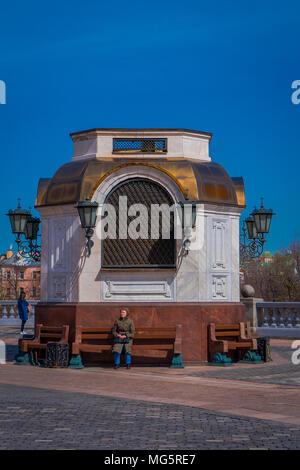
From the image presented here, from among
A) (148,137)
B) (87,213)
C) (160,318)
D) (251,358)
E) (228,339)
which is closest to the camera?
(87,213)

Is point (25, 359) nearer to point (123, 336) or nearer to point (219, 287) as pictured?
point (123, 336)

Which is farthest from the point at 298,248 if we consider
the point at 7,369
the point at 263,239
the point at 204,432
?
the point at 204,432

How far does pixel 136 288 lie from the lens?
17.3 metres

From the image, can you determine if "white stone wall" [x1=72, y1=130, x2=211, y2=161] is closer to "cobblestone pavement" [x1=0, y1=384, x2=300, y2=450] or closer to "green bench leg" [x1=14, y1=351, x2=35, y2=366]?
"green bench leg" [x1=14, y1=351, x2=35, y2=366]

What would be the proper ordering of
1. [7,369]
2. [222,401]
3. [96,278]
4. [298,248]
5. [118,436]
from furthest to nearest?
[298,248] → [96,278] → [7,369] → [222,401] → [118,436]

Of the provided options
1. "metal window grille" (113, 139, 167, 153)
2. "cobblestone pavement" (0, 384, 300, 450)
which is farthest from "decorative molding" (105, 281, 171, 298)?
"cobblestone pavement" (0, 384, 300, 450)

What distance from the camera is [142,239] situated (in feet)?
57.1

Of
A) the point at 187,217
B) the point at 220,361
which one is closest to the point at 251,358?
the point at 220,361

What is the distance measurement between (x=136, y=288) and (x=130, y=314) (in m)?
0.62

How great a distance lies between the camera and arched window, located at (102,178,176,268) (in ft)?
57.0

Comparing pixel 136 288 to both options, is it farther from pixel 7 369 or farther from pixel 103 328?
pixel 7 369

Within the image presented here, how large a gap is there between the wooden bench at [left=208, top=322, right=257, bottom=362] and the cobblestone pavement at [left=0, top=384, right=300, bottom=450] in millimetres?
5739

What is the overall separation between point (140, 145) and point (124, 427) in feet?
33.7

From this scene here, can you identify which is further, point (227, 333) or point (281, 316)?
point (281, 316)
